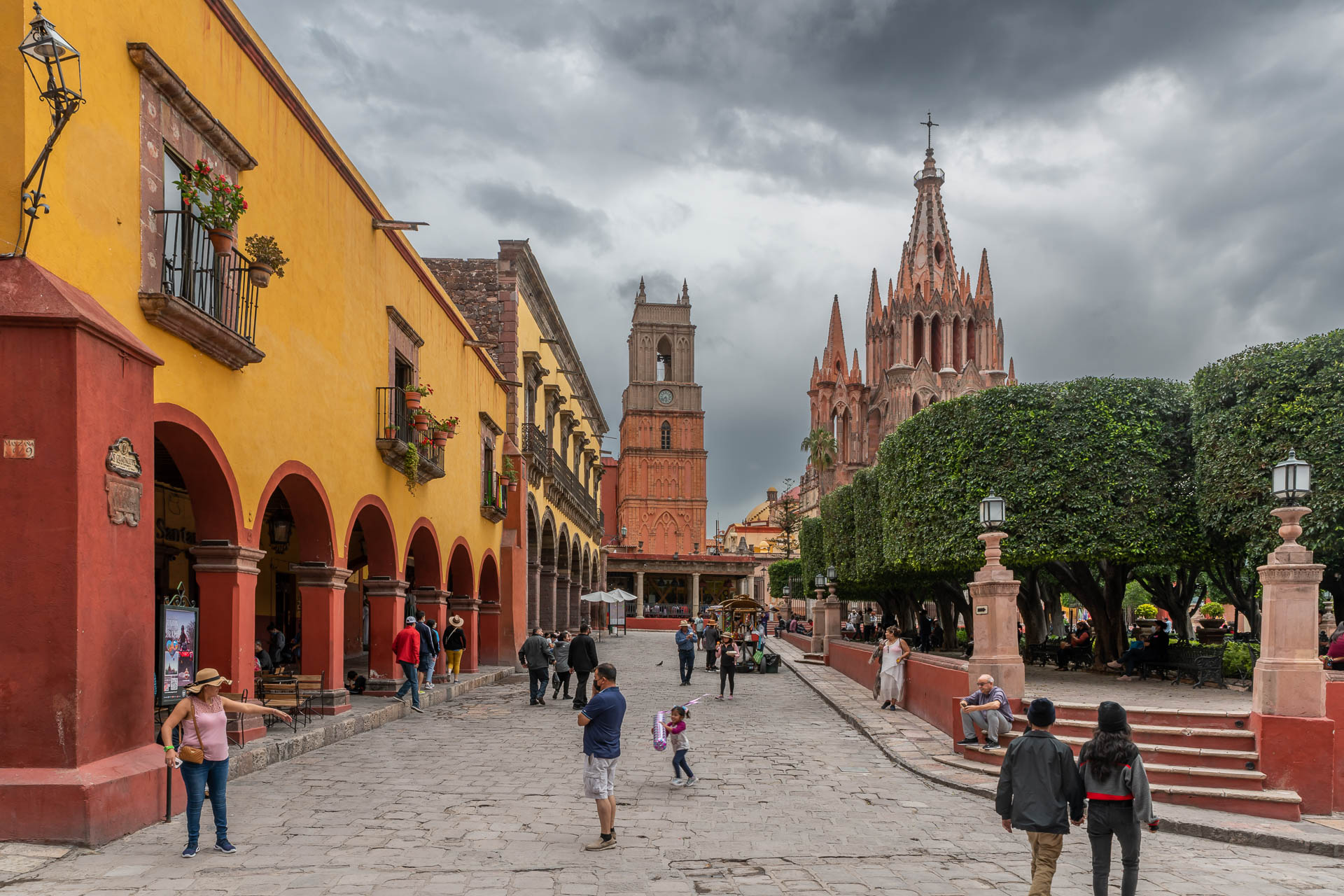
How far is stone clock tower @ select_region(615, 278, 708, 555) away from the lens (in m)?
94.6

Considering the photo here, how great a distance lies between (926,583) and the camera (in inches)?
1241

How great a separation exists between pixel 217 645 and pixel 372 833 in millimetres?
3771

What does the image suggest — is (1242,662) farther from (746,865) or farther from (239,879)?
(239,879)

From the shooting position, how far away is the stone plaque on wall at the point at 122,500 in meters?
8.09

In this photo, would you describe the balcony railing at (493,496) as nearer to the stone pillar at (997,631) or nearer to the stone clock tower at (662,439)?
the stone pillar at (997,631)

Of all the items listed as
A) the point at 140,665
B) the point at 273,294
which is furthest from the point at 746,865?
the point at 273,294

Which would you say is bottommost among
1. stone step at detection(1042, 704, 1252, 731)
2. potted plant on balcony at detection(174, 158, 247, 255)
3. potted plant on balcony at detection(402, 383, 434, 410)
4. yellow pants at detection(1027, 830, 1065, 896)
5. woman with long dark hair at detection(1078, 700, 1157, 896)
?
stone step at detection(1042, 704, 1252, 731)

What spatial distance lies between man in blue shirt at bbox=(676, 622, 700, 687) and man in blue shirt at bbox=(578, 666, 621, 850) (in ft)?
47.0

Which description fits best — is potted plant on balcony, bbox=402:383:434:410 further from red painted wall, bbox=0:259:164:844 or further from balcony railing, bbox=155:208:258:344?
red painted wall, bbox=0:259:164:844

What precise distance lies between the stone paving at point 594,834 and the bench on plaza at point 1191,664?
7599 millimetres

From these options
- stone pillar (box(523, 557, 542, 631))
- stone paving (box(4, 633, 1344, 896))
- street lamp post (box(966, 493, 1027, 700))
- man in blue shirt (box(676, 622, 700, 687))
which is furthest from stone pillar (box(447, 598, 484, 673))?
street lamp post (box(966, 493, 1027, 700))

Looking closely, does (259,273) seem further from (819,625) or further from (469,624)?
(819,625)

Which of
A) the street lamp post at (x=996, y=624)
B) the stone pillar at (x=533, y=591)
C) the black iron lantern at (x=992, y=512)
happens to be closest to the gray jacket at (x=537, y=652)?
the street lamp post at (x=996, y=624)

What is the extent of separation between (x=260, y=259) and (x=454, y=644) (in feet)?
37.7
